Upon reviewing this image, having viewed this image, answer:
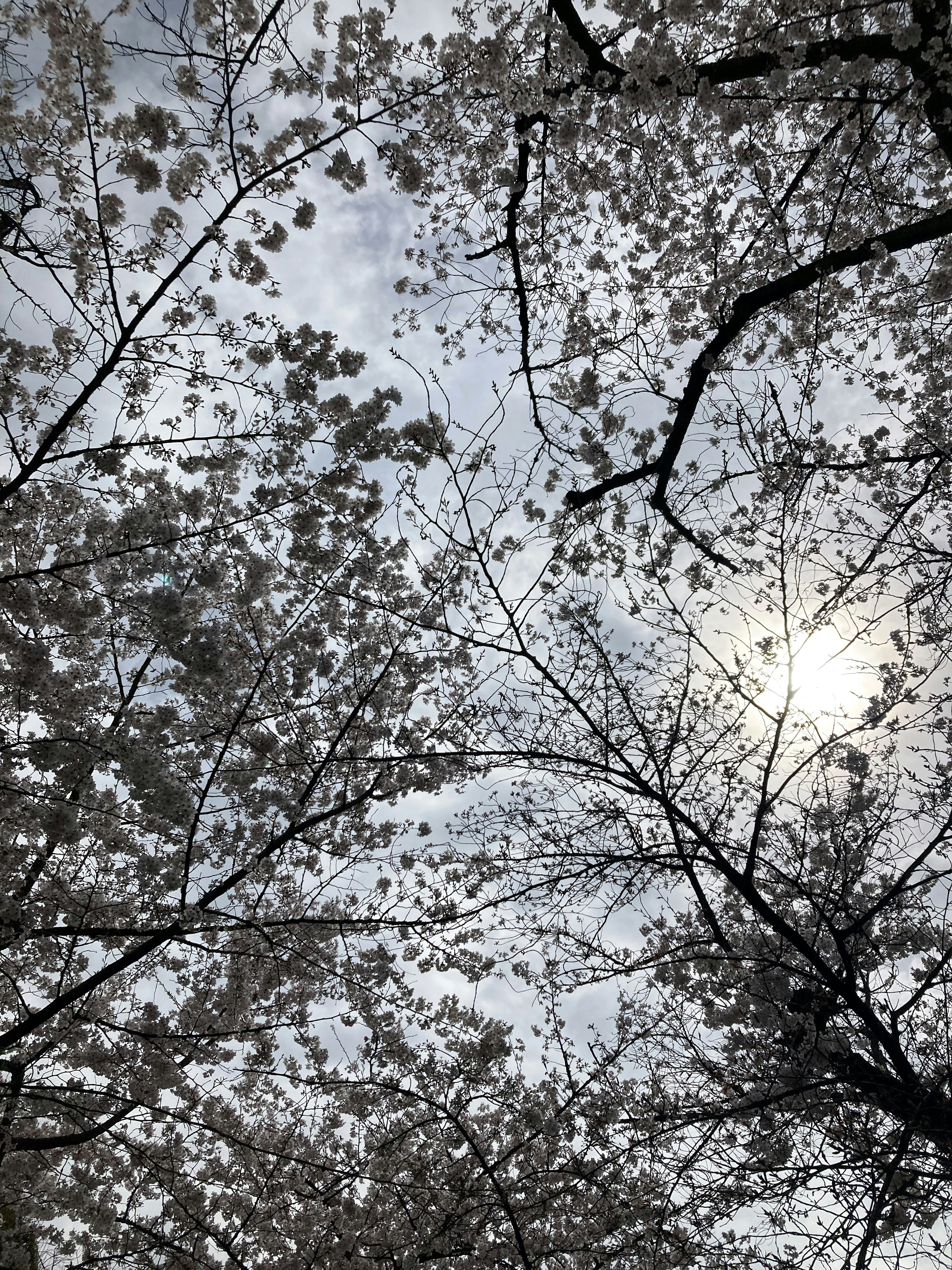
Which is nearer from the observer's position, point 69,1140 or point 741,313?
point 741,313

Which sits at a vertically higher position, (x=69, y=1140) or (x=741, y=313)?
(x=741, y=313)

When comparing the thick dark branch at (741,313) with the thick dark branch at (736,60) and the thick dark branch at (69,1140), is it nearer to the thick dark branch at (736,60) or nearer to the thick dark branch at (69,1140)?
the thick dark branch at (736,60)

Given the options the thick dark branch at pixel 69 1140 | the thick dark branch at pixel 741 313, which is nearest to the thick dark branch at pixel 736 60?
the thick dark branch at pixel 741 313

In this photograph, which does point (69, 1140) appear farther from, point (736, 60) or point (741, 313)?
point (736, 60)

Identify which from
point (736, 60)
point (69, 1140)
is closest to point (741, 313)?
point (736, 60)

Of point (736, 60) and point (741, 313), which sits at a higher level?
point (736, 60)

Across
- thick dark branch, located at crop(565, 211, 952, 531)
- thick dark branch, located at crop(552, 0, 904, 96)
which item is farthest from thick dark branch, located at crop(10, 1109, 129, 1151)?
thick dark branch, located at crop(552, 0, 904, 96)

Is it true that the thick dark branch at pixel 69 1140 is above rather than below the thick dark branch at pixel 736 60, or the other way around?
below

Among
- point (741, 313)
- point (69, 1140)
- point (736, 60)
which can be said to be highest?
point (736, 60)

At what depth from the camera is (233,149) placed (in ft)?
16.1

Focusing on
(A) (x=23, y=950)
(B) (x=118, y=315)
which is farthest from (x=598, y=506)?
(A) (x=23, y=950)

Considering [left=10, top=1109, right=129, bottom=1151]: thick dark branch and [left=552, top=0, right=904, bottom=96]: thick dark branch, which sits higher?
[left=552, top=0, right=904, bottom=96]: thick dark branch

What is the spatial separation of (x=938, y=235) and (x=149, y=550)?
664 centimetres

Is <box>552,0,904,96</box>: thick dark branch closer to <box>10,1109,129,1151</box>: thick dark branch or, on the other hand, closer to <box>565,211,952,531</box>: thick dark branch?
<box>565,211,952,531</box>: thick dark branch
